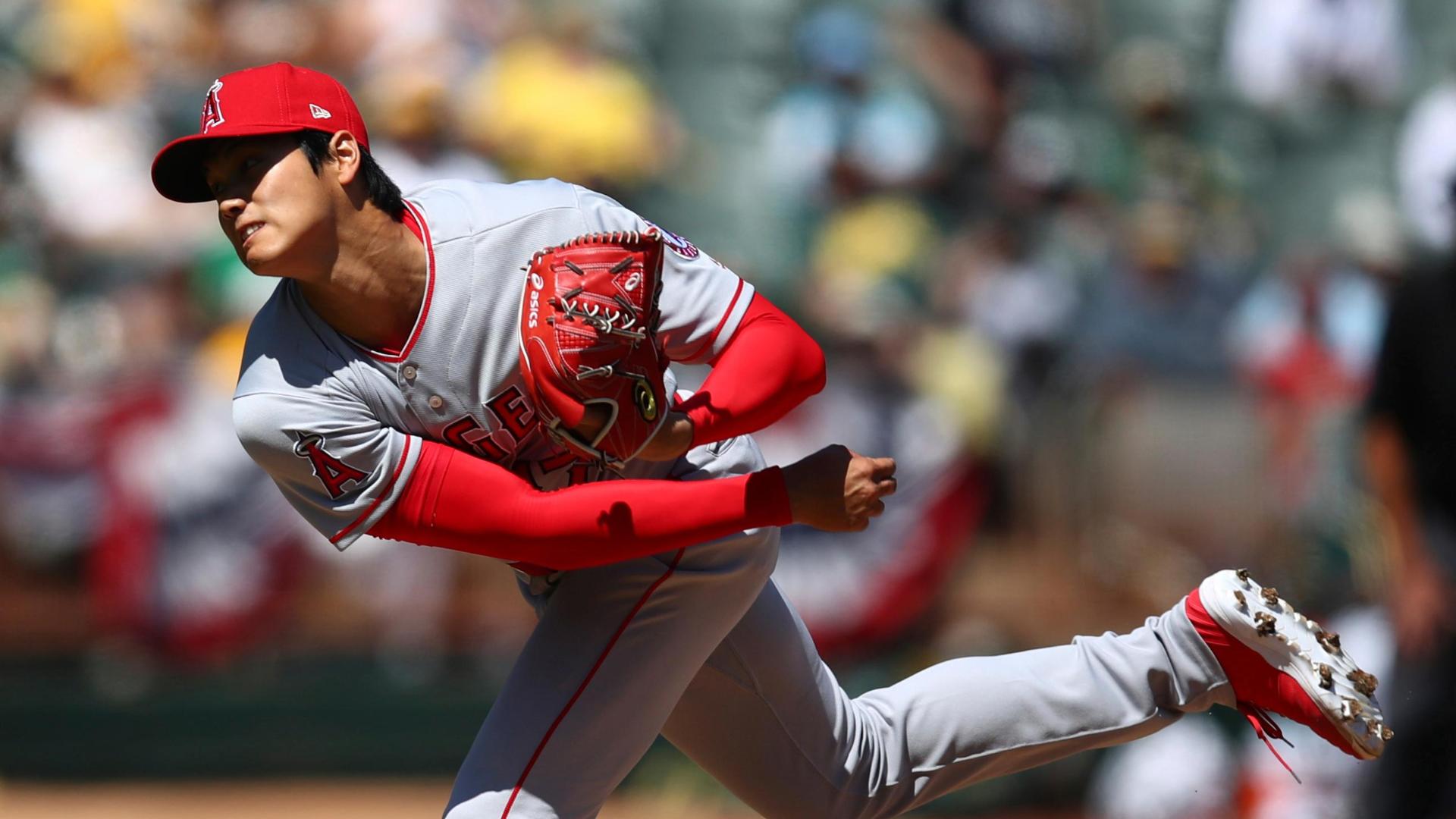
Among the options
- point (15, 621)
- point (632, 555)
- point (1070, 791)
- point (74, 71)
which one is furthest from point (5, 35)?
point (632, 555)

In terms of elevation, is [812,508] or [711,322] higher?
[711,322]

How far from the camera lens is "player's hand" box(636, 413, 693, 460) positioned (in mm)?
2738

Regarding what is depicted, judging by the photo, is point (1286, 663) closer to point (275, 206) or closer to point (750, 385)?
point (750, 385)

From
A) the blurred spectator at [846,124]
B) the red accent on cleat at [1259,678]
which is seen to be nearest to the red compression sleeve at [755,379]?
the red accent on cleat at [1259,678]

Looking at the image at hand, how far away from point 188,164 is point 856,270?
437 cm

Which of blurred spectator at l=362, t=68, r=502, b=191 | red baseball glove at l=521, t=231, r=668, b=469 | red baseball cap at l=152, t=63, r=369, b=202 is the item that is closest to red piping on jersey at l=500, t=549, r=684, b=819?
red baseball glove at l=521, t=231, r=668, b=469

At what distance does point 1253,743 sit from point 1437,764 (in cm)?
226

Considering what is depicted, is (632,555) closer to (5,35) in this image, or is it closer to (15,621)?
(15,621)

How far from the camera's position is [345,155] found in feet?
9.02

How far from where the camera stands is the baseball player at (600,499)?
2686mm

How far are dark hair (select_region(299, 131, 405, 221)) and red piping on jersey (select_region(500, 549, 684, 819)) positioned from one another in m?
0.74

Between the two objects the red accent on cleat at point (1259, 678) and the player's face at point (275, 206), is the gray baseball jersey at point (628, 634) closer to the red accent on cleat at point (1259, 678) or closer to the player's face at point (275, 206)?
the red accent on cleat at point (1259, 678)

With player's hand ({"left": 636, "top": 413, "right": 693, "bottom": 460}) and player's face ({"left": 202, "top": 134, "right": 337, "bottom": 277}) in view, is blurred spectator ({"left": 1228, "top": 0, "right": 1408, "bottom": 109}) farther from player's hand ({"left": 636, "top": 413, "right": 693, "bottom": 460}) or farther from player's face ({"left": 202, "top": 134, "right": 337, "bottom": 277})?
player's face ({"left": 202, "top": 134, "right": 337, "bottom": 277})

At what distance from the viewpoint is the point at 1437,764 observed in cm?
411
